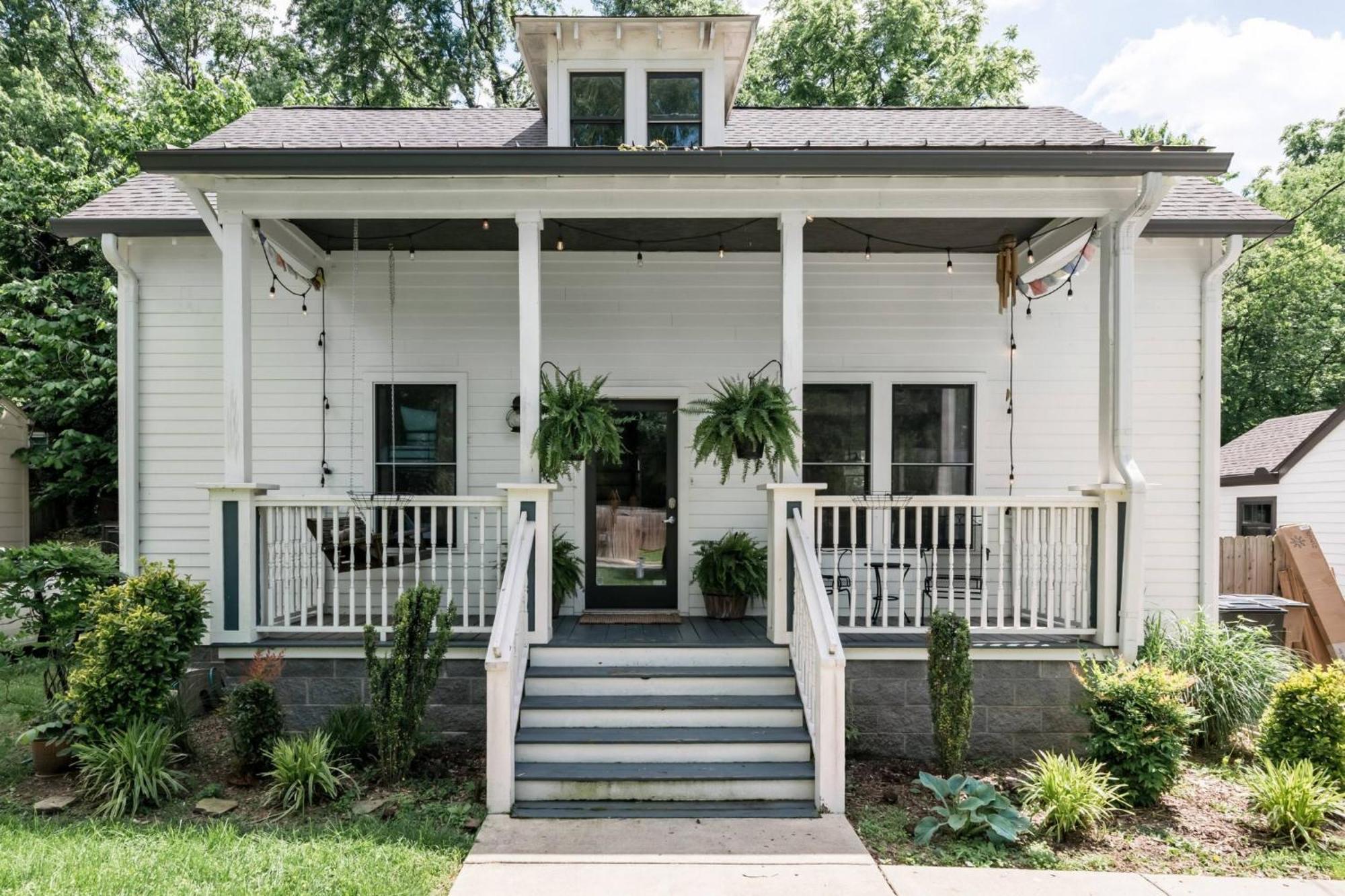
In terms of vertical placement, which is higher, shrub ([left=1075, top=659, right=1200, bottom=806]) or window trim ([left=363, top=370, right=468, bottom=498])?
window trim ([left=363, top=370, right=468, bottom=498])

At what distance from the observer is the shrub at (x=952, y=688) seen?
4.47 meters

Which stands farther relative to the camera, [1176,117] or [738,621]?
[1176,117]

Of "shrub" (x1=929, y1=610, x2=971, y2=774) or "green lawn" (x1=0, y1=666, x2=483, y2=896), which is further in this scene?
"shrub" (x1=929, y1=610, x2=971, y2=774)

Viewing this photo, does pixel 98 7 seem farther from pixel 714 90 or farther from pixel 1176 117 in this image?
pixel 1176 117

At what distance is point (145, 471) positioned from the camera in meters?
6.77

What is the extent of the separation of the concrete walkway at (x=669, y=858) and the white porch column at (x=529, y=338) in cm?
219

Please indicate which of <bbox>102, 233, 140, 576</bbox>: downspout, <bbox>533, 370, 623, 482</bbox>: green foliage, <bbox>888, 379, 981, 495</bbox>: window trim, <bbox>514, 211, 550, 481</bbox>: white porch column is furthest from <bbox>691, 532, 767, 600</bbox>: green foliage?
<bbox>102, 233, 140, 576</bbox>: downspout

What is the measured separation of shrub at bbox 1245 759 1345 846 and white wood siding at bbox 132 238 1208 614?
3.03 meters

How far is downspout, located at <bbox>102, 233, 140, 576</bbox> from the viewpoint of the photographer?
21.9 ft

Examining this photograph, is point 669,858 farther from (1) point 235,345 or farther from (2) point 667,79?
(2) point 667,79

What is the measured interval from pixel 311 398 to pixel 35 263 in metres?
9.20

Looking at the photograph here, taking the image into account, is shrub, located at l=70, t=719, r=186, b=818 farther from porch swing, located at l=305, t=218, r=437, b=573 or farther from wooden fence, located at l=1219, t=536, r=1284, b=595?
wooden fence, located at l=1219, t=536, r=1284, b=595

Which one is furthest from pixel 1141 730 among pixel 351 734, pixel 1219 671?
pixel 351 734

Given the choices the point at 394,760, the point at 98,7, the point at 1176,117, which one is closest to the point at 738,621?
the point at 394,760
